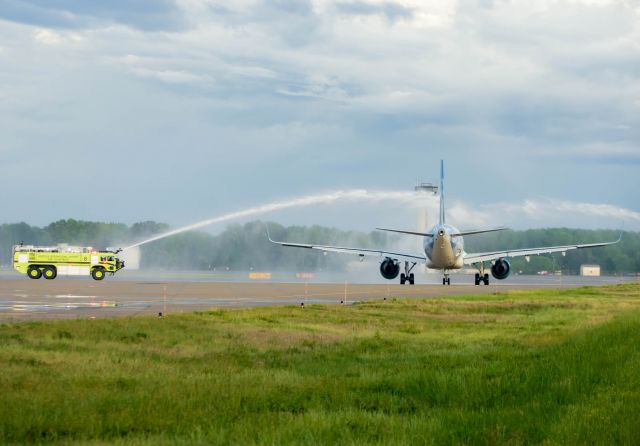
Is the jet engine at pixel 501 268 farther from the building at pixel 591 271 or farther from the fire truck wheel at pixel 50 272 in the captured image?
the building at pixel 591 271

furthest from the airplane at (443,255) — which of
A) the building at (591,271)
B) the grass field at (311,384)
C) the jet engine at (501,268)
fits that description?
the building at (591,271)

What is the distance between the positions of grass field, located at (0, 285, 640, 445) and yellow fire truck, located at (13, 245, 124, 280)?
5843 cm

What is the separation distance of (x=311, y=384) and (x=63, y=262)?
7450 centimetres

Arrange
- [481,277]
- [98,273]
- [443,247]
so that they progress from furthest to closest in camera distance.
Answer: [481,277], [98,273], [443,247]

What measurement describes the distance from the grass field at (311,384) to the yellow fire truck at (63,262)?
192 ft

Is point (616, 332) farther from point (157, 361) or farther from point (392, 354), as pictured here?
point (157, 361)

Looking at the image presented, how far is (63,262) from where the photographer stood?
3403 inches

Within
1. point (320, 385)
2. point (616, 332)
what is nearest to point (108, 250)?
point (616, 332)

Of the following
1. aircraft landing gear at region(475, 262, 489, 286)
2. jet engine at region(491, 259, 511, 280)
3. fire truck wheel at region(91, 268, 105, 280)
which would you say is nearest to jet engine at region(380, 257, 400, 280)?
aircraft landing gear at region(475, 262, 489, 286)

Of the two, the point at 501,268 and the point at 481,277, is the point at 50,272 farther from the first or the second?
the point at 501,268

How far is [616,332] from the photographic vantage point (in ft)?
86.7

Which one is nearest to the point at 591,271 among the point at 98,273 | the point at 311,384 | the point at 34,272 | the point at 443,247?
the point at 443,247

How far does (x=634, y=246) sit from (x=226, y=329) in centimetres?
17220

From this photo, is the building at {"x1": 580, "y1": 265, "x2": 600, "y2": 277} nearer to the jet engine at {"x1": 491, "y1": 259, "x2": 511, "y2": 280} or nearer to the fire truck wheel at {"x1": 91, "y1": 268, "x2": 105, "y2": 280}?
the jet engine at {"x1": 491, "y1": 259, "x2": 511, "y2": 280}
